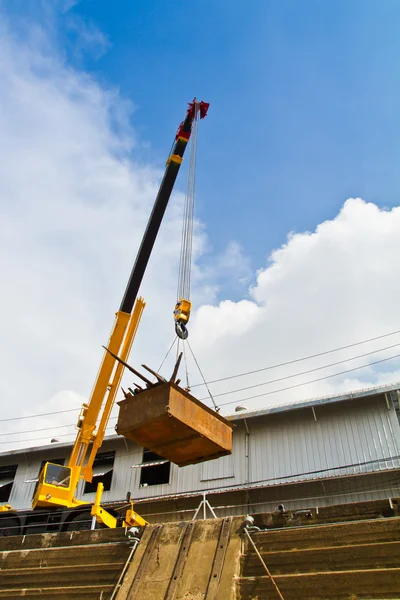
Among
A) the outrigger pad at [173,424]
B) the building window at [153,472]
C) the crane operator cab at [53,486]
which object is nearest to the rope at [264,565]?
the outrigger pad at [173,424]

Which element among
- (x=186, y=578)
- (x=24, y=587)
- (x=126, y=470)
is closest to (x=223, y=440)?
(x=186, y=578)

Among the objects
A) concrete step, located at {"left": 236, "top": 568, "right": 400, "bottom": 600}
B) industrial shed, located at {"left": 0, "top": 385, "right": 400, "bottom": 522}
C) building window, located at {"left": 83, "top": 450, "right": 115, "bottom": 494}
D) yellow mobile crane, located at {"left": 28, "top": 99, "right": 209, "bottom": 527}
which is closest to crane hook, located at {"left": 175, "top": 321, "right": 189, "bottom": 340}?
yellow mobile crane, located at {"left": 28, "top": 99, "right": 209, "bottom": 527}

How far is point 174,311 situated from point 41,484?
6823mm

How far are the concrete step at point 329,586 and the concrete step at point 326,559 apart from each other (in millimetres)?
195

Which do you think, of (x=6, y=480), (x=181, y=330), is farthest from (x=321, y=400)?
(x=6, y=480)

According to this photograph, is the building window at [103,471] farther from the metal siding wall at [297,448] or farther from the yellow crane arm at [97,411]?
the yellow crane arm at [97,411]

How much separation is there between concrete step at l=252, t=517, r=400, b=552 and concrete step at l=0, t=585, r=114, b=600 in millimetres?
2591

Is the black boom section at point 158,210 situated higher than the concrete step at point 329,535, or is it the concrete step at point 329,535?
the black boom section at point 158,210

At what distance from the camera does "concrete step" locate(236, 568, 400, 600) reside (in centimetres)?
596

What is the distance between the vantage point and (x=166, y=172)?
1748 centimetres

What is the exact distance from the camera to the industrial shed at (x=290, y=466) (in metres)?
15.9

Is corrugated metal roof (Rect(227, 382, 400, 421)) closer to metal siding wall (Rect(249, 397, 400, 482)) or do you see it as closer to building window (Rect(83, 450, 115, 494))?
metal siding wall (Rect(249, 397, 400, 482))

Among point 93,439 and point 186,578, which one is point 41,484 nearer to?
point 93,439

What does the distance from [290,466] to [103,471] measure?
8.74 m
